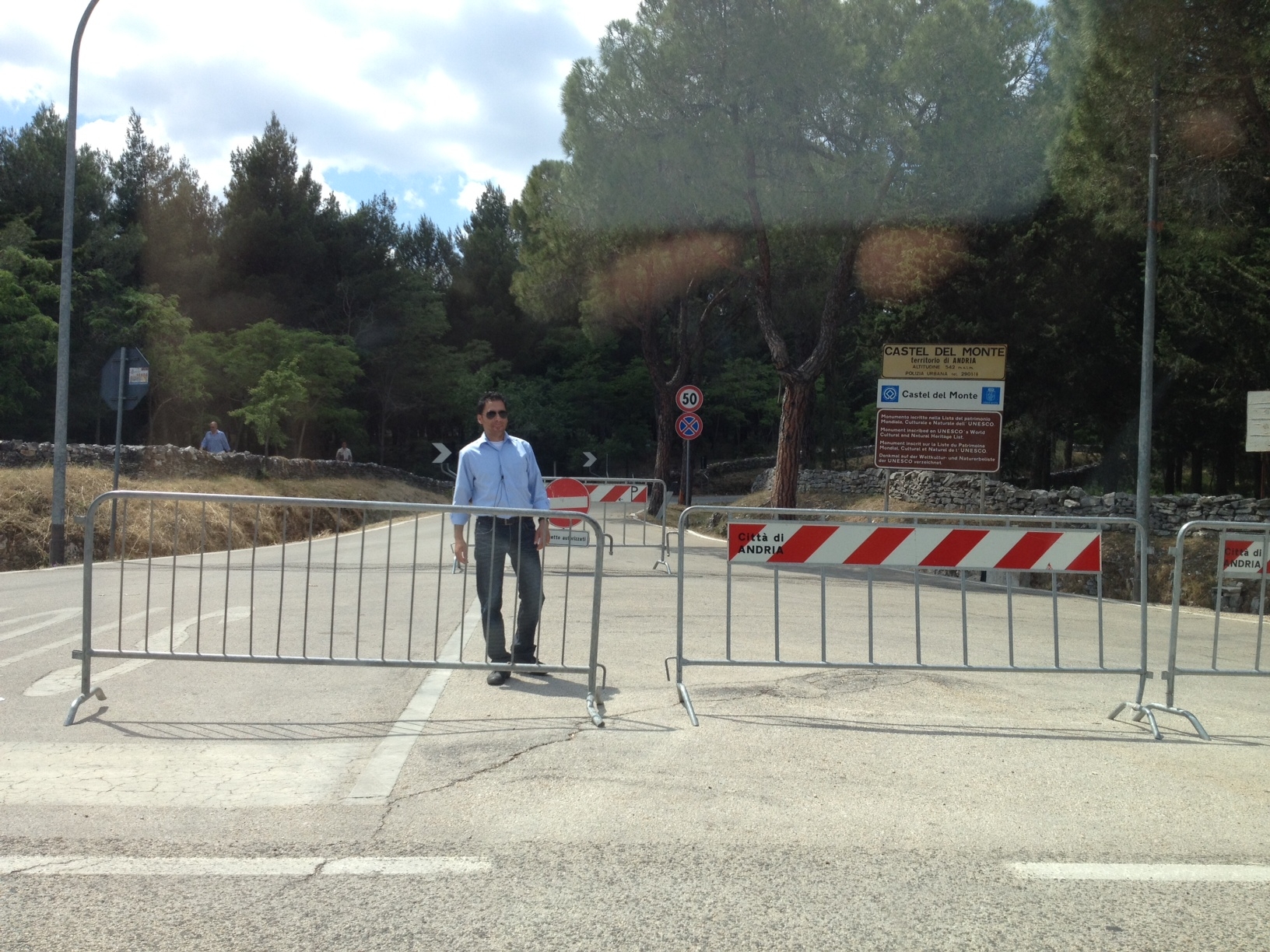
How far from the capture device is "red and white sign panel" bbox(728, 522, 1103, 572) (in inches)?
276

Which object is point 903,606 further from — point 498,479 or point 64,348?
point 64,348

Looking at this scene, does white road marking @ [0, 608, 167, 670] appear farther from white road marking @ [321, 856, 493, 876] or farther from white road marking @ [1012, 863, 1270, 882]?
white road marking @ [1012, 863, 1270, 882]

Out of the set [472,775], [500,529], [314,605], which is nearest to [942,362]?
[314,605]

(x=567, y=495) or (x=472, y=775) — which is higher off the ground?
(x=567, y=495)

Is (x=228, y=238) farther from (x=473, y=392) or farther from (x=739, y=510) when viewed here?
(x=739, y=510)

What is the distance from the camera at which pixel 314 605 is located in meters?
10.6

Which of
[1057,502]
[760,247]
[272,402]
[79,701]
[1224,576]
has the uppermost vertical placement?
[760,247]

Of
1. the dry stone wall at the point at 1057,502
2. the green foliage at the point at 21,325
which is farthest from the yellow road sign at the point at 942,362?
the green foliage at the point at 21,325

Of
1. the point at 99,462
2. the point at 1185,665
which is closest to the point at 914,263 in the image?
the point at 99,462

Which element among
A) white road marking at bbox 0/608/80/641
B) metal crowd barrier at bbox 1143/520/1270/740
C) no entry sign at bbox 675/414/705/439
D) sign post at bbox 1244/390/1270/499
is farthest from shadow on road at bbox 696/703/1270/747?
no entry sign at bbox 675/414/705/439

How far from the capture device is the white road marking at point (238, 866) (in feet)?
12.5

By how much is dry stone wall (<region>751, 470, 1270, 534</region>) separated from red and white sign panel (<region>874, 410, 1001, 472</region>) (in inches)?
49.7

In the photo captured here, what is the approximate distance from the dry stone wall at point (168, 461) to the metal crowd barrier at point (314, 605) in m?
5.92

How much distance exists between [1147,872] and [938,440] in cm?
1565
